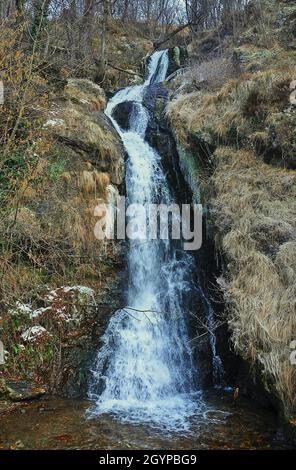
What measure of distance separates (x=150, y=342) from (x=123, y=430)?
2.05 m

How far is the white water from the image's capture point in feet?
20.3

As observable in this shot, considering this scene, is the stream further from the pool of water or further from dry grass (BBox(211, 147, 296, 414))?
dry grass (BBox(211, 147, 296, 414))

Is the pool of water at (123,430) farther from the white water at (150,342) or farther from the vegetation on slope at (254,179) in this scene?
the vegetation on slope at (254,179)

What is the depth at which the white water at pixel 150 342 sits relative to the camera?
6.20m

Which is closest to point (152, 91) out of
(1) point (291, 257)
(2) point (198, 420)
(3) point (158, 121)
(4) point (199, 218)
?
(3) point (158, 121)

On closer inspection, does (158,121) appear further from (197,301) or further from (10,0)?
(197,301)

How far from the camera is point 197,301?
7.83 meters

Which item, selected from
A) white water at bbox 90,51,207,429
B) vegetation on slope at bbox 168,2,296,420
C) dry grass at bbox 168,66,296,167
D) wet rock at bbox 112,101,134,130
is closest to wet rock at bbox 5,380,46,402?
white water at bbox 90,51,207,429

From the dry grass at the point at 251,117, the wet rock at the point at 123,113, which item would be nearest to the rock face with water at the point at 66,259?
the wet rock at the point at 123,113

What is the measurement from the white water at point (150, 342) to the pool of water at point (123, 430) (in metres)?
0.28

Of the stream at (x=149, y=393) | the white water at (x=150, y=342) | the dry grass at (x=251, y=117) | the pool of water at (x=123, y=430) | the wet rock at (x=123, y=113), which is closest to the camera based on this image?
the pool of water at (x=123, y=430)

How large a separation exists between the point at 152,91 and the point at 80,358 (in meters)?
10.7

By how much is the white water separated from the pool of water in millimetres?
282

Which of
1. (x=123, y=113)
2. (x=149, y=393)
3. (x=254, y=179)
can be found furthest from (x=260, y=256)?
(x=123, y=113)
